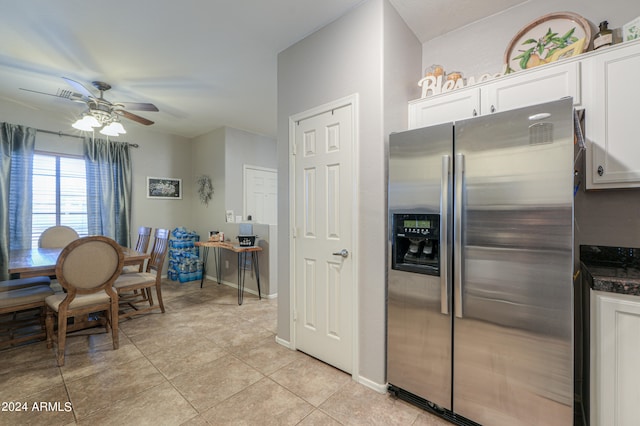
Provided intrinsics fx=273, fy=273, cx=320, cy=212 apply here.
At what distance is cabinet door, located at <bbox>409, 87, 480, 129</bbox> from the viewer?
1.91 metres

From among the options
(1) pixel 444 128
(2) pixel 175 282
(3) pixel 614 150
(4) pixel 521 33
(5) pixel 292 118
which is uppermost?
(4) pixel 521 33

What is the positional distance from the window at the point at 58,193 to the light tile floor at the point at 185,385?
2301 mm

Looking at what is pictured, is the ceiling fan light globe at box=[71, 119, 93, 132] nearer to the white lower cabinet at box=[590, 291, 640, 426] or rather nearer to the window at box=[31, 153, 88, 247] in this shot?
the window at box=[31, 153, 88, 247]

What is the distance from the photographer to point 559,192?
133cm

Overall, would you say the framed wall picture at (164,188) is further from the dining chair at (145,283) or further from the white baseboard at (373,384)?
the white baseboard at (373,384)

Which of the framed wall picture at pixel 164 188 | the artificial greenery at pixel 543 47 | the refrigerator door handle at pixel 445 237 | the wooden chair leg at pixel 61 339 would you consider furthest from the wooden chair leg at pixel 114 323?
the artificial greenery at pixel 543 47

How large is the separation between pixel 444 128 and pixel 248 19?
1838mm

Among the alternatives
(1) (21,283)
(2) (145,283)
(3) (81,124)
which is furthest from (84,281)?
(3) (81,124)

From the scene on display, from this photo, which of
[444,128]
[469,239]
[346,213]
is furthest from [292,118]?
[469,239]

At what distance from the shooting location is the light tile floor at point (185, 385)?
5.57ft

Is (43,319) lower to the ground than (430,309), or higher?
lower

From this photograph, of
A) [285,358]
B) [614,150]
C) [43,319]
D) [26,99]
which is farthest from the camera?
[26,99]

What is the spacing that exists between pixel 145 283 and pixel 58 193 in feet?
8.09

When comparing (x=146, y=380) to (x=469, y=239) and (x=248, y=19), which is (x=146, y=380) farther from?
(x=248, y=19)
